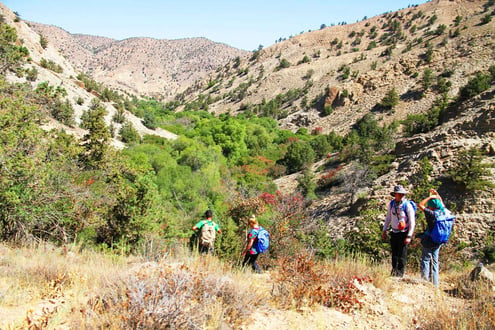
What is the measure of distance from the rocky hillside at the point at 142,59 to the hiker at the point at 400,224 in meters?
110

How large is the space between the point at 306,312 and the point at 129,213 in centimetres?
712

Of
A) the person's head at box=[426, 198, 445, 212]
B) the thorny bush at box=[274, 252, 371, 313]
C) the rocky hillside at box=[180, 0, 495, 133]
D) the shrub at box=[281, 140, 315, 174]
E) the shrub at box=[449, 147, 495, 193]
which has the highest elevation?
the rocky hillside at box=[180, 0, 495, 133]

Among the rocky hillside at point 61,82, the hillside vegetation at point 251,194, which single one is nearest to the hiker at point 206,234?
the hillside vegetation at point 251,194

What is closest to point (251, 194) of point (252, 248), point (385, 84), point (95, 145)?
point (95, 145)

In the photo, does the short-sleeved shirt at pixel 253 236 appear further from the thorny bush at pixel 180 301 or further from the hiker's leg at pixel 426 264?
the hiker's leg at pixel 426 264

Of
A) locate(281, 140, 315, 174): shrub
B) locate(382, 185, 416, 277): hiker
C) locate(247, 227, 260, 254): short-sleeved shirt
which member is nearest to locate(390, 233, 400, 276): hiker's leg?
locate(382, 185, 416, 277): hiker

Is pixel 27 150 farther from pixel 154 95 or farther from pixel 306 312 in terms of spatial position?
pixel 154 95

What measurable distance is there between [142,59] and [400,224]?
143349 mm

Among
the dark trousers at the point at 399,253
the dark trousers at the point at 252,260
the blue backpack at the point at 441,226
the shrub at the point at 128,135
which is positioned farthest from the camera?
the shrub at the point at 128,135

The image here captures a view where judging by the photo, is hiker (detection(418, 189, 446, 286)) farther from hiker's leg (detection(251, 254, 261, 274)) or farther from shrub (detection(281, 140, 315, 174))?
shrub (detection(281, 140, 315, 174))

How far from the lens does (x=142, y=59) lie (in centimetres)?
13125

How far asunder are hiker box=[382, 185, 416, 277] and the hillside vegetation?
1.23ft

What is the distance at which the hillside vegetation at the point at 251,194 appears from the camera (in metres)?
3.46

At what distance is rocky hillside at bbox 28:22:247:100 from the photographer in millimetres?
114625
